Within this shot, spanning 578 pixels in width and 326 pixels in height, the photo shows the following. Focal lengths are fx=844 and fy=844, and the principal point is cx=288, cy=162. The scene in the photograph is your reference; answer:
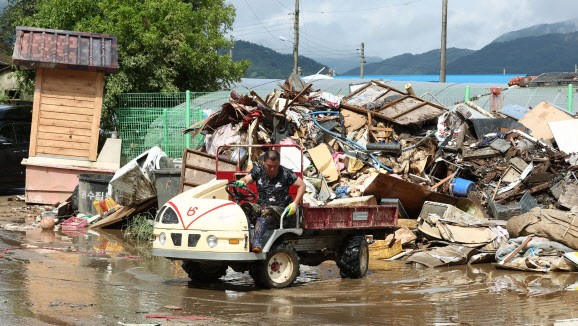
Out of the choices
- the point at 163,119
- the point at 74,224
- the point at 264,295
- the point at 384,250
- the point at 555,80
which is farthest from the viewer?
the point at 555,80

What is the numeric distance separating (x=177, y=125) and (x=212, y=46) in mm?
6786

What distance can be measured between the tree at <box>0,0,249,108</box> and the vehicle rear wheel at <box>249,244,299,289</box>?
1356cm

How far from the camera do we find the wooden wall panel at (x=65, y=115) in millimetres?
19906

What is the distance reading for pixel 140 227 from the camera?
15.8m

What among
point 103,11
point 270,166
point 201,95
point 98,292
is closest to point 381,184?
point 270,166

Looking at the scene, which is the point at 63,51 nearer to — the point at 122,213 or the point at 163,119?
the point at 163,119

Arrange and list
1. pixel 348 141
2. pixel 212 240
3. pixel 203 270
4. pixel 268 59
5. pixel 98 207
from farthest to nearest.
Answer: pixel 268 59
pixel 348 141
pixel 98 207
pixel 203 270
pixel 212 240

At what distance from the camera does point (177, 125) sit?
836 inches

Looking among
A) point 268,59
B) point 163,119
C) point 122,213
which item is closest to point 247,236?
point 122,213

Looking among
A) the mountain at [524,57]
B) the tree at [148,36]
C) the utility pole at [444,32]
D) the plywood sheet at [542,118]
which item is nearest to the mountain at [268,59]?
the mountain at [524,57]

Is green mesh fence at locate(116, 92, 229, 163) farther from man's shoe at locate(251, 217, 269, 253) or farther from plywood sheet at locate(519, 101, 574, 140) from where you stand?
man's shoe at locate(251, 217, 269, 253)

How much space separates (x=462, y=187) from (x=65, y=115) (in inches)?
372

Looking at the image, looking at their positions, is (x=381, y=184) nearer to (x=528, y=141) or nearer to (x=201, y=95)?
(x=528, y=141)

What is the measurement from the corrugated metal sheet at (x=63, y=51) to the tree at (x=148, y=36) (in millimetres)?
2800
